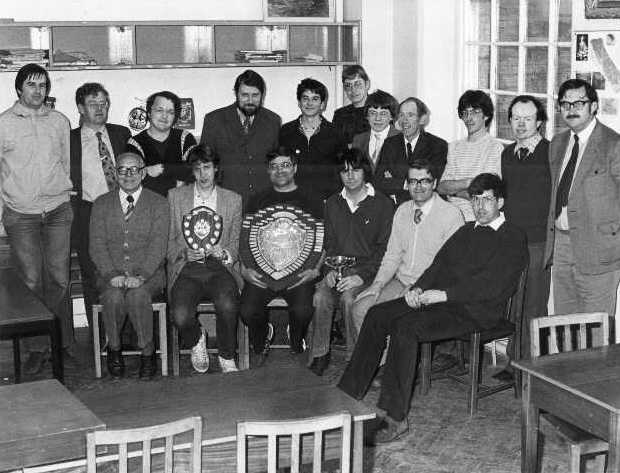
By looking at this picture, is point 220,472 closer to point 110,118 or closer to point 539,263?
point 539,263

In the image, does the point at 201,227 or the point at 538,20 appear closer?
the point at 201,227

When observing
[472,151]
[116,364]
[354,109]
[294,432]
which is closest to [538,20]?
[472,151]

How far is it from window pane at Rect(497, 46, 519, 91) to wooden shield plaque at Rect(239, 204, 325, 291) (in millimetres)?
1689

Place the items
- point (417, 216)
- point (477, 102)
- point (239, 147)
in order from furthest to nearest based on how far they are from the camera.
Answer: point (239, 147), point (477, 102), point (417, 216)

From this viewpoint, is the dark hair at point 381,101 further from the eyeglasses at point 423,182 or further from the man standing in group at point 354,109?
the eyeglasses at point 423,182

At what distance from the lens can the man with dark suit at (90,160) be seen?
683cm

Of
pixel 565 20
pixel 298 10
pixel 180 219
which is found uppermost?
pixel 298 10

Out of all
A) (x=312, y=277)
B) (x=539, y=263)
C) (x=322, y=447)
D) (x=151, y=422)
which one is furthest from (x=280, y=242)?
(x=322, y=447)

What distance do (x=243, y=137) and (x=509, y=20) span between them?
195 cm

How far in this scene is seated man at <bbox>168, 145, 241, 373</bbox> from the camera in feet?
21.0

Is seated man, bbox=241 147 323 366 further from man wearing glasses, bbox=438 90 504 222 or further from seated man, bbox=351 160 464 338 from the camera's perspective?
man wearing glasses, bbox=438 90 504 222

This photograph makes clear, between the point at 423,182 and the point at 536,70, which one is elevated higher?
the point at 536,70

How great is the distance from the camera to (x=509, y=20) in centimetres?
711

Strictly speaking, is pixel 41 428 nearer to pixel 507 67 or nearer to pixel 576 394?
pixel 576 394
